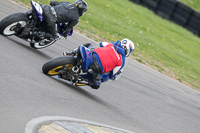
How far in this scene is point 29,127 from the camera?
15.0 feet

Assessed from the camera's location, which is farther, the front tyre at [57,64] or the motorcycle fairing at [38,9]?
the motorcycle fairing at [38,9]

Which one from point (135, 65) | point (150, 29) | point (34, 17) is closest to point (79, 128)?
point (34, 17)

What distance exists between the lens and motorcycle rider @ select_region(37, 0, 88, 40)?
323 inches

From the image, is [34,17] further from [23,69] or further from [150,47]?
[150,47]

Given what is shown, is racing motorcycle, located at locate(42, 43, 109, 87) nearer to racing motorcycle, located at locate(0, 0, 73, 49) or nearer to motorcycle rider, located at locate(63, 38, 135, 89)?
motorcycle rider, located at locate(63, 38, 135, 89)

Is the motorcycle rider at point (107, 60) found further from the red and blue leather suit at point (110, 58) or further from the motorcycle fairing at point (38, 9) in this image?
the motorcycle fairing at point (38, 9)

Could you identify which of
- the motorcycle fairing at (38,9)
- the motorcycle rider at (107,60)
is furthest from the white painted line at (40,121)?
the motorcycle fairing at (38,9)

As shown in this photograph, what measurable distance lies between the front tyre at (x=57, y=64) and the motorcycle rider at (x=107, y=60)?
1.42 ft

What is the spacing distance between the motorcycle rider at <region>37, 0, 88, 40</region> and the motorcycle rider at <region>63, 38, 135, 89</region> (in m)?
1.34

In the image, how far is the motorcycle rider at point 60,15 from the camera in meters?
8.20

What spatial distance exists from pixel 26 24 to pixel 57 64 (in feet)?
5.51

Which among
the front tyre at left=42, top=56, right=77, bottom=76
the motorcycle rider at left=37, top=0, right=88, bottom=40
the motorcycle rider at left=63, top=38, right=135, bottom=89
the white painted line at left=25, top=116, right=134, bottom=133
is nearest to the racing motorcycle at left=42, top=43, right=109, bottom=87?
the front tyre at left=42, top=56, right=77, bottom=76

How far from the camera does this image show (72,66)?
7152 mm

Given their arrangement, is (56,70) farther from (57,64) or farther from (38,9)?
(38,9)
